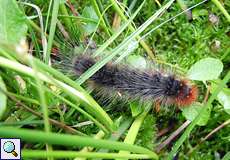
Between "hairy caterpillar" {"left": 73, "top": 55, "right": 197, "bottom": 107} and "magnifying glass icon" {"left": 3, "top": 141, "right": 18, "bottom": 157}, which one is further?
"hairy caterpillar" {"left": 73, "top": 55, "right": 197, "bottom": 107}

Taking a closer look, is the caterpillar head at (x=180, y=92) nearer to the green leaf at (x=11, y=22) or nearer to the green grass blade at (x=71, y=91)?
the green grass blade at (x=71, y=91)

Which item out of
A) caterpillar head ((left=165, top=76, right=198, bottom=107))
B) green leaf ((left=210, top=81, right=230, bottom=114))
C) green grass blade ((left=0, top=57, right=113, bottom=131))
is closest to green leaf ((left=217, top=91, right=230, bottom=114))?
green leaf ((left=210, top=81, right=230, bottom=114))

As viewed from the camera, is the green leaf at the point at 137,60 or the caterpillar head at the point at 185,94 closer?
the caterpillar head at the point at 185,94

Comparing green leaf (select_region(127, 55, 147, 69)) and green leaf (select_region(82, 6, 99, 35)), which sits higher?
green leaf (select_region(82, 6, 99, 35))

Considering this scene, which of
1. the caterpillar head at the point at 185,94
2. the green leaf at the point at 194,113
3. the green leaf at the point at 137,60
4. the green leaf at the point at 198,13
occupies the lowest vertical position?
the green leaf at the point at 194,113

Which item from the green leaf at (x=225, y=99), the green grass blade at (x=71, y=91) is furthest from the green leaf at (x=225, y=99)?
the green grass blade at (x=71, y=91)

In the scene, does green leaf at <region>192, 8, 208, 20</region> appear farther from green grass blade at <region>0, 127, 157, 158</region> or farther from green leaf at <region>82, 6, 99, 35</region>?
green grass blade at <region>0, 127, 157, 158</region>
